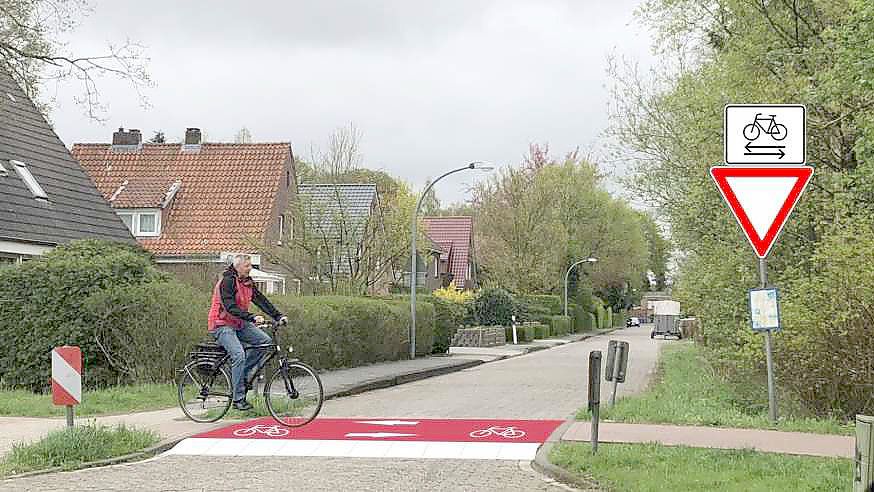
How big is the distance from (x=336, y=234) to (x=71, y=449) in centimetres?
2515

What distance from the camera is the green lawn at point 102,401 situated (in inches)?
595

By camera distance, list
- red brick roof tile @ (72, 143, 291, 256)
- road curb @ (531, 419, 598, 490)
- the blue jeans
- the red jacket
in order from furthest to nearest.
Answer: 1. red brick roof tile @ (72, 143, 291, 256)
2. the blue jeans
3. the red jacket
4. road curb @ (531, 419, 598, 490)

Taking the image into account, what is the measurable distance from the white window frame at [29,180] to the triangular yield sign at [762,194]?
19.5 meters

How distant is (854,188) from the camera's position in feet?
51.7

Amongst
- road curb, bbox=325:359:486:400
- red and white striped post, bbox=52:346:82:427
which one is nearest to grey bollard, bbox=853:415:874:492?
red and white striped post, bbox=52:346:82:427

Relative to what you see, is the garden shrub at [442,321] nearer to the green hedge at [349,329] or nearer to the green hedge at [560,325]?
the green hedge at [349,329]

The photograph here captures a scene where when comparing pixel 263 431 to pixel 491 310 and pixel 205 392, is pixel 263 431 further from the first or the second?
pixel 491 310

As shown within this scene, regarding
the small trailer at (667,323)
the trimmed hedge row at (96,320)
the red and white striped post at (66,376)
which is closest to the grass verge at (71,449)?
the red and white striped post at (66,376)

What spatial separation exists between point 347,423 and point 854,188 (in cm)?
767

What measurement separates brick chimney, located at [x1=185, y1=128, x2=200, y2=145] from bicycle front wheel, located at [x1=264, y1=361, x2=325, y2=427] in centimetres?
3671

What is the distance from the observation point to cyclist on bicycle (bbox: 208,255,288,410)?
13.6 m

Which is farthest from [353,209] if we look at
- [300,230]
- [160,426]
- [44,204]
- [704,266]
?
[160,426]

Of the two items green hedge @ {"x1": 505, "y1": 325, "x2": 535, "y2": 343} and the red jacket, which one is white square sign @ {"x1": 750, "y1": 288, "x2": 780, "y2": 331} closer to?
the red jacket

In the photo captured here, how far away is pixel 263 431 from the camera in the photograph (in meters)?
13.1
